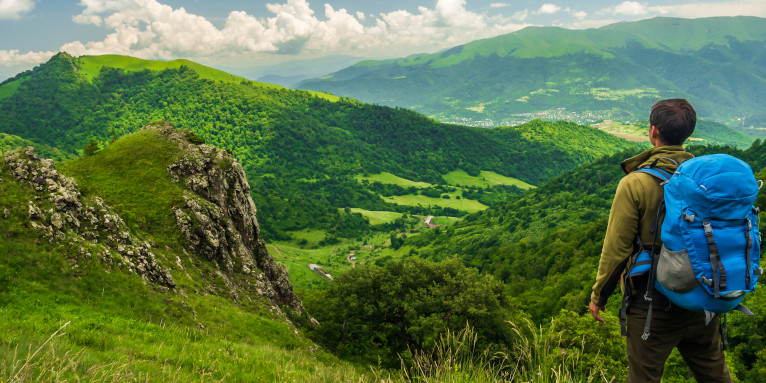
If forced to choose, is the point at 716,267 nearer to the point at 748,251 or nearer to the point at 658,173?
the point at 748,251

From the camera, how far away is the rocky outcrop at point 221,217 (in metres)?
29.6

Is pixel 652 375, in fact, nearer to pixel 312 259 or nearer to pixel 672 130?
pixel 672 130

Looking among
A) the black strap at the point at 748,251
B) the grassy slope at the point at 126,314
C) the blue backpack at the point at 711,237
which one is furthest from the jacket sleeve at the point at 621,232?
the grassy slope at the point at 126,314

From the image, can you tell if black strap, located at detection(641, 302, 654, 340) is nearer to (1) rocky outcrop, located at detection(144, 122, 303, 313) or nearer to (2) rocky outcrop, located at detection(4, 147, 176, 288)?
(2) rocky outcrop, located at detection(4, 147, 176, 288)

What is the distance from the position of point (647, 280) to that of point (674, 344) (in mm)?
882

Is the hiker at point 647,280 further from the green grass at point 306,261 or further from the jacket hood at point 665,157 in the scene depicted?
the green grass at point 306,261

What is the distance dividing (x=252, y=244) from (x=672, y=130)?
37.3 m

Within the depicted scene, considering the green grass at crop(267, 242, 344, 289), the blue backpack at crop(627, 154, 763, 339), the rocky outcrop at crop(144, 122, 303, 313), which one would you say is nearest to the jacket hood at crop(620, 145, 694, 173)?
the blue backpack at crop(627, 154, 763, 339)

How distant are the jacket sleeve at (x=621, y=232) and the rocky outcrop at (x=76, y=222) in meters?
21.1

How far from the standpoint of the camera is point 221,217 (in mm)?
32062

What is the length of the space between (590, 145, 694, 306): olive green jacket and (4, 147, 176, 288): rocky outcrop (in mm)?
21208

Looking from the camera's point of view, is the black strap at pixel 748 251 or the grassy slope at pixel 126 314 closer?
the black strap at pixel 748 251

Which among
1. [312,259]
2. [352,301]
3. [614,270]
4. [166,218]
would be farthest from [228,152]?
[312,259]

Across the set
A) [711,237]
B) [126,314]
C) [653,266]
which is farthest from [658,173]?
[126,314]
